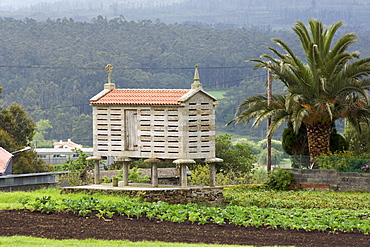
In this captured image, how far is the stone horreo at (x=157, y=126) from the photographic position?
2336 centimetres

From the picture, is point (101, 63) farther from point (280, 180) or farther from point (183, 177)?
point (183, 177)

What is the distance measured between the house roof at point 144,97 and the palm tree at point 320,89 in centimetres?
752

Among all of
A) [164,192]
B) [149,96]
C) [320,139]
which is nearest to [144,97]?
[149,96]

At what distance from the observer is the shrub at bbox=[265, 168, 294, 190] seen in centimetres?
2944

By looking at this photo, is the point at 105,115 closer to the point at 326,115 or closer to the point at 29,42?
the point at 326,115

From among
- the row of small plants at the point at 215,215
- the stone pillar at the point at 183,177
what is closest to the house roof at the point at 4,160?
the stone pillar at the point at 183,177

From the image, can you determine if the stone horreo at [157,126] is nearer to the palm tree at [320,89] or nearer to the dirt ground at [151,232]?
the dirt ground at [151,232]

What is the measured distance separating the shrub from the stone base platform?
6.19 metres

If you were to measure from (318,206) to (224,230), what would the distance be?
7744 mm

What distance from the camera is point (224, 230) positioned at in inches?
666

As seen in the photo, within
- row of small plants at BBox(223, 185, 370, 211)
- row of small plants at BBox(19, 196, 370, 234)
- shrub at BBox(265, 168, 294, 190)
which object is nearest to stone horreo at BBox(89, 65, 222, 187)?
row of small plants at BBox(223, 185, 370, 211)

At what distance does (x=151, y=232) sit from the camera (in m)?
16.2

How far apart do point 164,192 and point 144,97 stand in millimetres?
3796

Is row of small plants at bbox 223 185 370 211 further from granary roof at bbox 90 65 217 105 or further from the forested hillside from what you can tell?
the forested hillside
